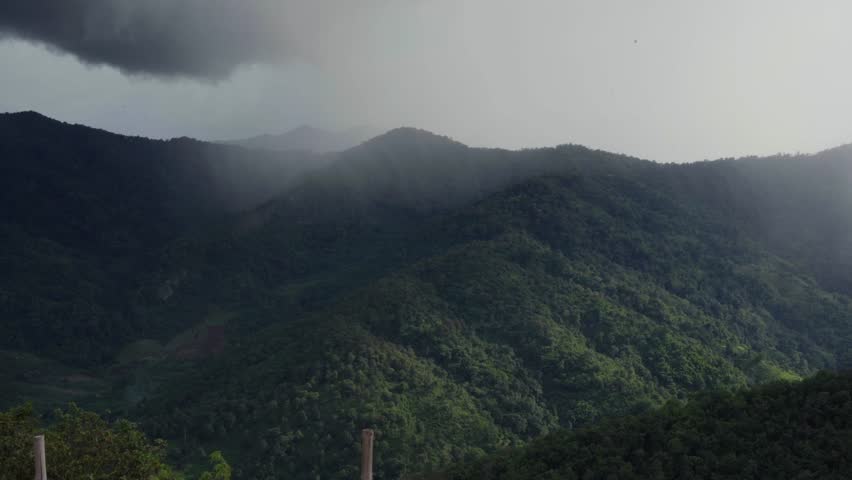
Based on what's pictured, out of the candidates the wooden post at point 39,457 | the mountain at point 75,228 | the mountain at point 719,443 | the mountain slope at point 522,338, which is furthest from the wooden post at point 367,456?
the mountain at point 75,228

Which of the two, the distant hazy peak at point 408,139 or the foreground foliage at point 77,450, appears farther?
the distant hazy peak at point 408,139

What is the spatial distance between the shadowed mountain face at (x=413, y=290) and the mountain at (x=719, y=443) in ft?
75.5

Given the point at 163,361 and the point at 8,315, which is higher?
the point at 8,315

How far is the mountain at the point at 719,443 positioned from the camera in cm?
3359

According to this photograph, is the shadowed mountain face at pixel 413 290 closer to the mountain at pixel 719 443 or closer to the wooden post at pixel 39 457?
the mountain at pixel 719 443

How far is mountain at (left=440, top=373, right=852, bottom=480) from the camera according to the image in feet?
110

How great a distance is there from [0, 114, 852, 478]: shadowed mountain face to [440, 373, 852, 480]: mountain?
75.5 ft

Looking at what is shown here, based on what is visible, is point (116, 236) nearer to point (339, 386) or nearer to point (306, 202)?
point (306, 202)

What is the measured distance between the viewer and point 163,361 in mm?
123062

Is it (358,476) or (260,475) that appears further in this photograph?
(260,475)

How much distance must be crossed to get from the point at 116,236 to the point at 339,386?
13289cm

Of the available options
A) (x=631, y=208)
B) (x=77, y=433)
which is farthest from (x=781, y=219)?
(x=77, y=433)

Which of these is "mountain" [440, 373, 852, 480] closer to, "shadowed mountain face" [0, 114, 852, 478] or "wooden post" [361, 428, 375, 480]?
"shadowed mountain face" [0, 114, 852, 478]

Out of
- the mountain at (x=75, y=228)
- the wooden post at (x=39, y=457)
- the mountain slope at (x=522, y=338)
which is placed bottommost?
the mountain slope at (x=522, y=338)
